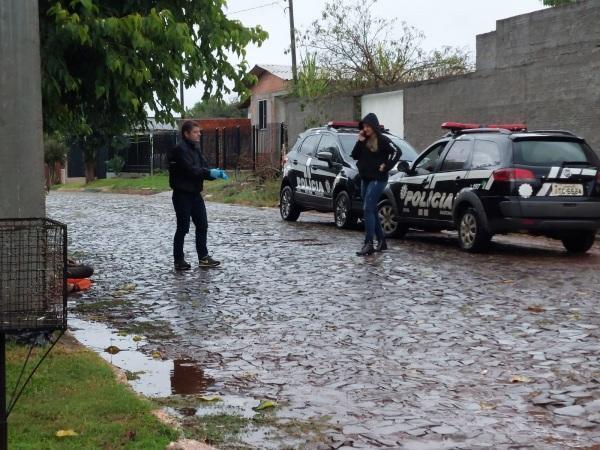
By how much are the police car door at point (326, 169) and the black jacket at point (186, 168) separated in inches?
222

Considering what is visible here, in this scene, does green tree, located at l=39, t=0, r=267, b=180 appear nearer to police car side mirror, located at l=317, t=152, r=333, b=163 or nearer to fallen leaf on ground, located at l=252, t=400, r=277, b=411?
fallen leaf on ground, located at l=252, t=400, r=277, b=411

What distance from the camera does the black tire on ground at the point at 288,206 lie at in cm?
1945

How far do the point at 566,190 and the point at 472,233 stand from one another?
4.67ft

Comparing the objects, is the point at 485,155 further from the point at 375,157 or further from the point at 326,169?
the point at 326,169

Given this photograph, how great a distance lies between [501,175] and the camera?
12.7 m

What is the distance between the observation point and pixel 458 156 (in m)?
13.9

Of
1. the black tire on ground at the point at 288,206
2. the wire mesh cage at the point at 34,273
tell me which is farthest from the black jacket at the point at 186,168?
the black tire on ground at the point at 288,206

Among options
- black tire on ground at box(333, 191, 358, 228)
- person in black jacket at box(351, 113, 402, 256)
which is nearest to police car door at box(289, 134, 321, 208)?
black tire on ground at box(333, 191, 358, 228)

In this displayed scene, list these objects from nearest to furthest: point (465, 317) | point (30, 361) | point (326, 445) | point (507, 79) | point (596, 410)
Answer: point (326, 445) → point (596, 410) → point (30, 361) → point (465, 317) → point (507, 79)

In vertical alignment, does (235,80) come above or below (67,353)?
above

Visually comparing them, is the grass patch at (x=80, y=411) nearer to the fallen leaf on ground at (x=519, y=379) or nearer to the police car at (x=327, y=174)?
the fallen leaf on ground at (x=519, y=379)

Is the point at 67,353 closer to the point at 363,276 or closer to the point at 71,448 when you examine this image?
the point at 71,448

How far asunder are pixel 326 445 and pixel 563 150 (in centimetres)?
903

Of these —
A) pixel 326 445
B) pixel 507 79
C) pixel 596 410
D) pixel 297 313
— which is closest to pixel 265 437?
pixel 326 445
